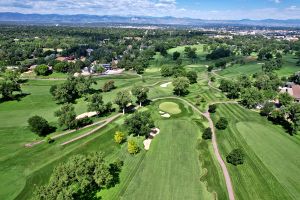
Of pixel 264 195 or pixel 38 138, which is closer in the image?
pixel 264 195

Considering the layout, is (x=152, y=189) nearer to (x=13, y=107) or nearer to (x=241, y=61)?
(x=13, y=107)

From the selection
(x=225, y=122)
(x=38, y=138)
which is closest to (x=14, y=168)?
(x=38, y=138)

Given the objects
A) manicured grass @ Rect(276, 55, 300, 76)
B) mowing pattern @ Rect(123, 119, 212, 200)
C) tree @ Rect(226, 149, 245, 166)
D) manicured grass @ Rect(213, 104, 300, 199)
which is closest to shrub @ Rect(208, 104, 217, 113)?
manicured grass @ Rect(213, 104, 300, 199)

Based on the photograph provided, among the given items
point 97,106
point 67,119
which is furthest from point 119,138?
point 97,106

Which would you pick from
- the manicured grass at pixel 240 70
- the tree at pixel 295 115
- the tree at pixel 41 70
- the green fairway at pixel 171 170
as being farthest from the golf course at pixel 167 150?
the manicured grass at pixel 240 70

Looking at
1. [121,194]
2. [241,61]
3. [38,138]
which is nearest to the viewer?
[121,194]

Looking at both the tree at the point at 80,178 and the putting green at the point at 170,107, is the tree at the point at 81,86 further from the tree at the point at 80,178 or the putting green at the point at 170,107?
the tree at the point at 80,178

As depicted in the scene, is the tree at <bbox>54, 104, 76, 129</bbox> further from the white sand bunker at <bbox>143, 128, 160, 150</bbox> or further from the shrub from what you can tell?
the shrub
